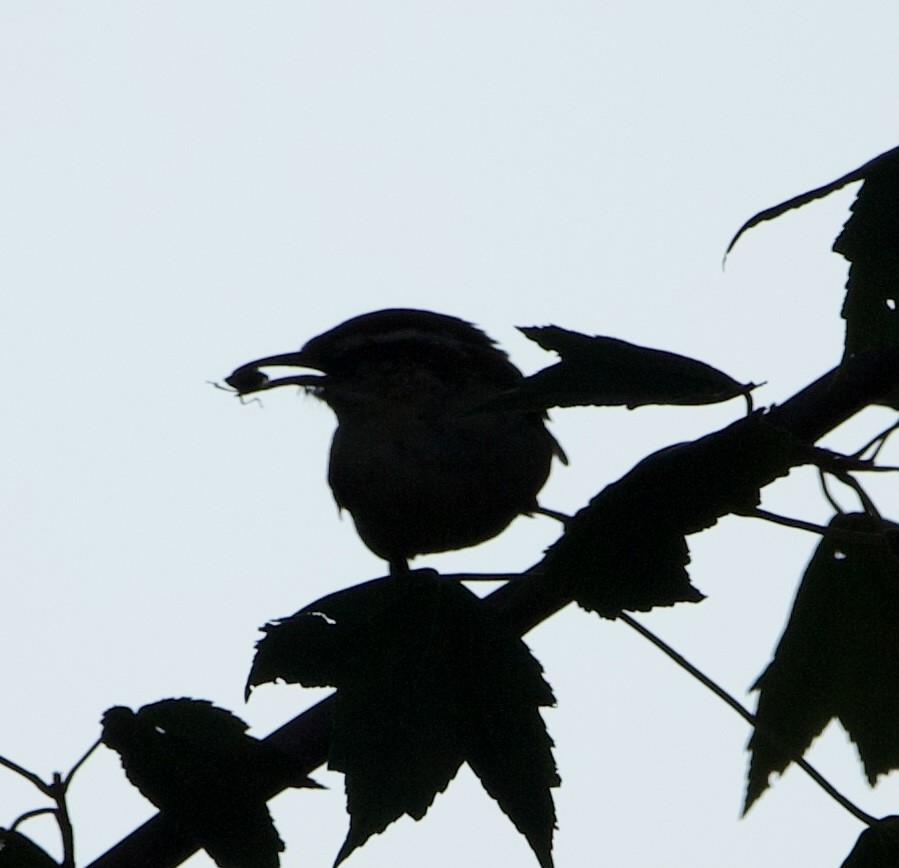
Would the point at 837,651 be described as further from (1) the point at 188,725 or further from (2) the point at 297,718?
(1) the point at 188,725

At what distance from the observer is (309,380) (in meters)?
4.65

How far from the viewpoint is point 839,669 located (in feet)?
11.9

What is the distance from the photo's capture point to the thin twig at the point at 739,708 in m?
2.76

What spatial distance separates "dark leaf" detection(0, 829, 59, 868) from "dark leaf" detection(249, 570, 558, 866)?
2.01 feet

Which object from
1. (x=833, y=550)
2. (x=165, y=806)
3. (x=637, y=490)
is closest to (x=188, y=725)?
(x=165, y=806)

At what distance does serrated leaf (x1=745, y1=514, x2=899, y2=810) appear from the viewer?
355cm

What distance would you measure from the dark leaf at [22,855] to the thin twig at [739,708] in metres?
1.31

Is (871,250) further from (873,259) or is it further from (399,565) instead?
(399,565)

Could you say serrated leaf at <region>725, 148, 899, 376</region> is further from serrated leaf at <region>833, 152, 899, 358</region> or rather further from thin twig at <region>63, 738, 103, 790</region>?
thin twig at <region>63, 738, 103, 790</region>

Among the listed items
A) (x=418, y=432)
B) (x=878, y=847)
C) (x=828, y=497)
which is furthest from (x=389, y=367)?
(x=878, y=847)

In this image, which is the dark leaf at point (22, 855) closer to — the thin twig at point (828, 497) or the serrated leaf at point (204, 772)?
the serrated leaf at point (204, 772)

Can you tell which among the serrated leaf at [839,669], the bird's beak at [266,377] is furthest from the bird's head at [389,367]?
the serrated leaf at [839,669]

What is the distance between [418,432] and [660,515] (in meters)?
1.91

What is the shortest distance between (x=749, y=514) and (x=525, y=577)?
0.53 m
